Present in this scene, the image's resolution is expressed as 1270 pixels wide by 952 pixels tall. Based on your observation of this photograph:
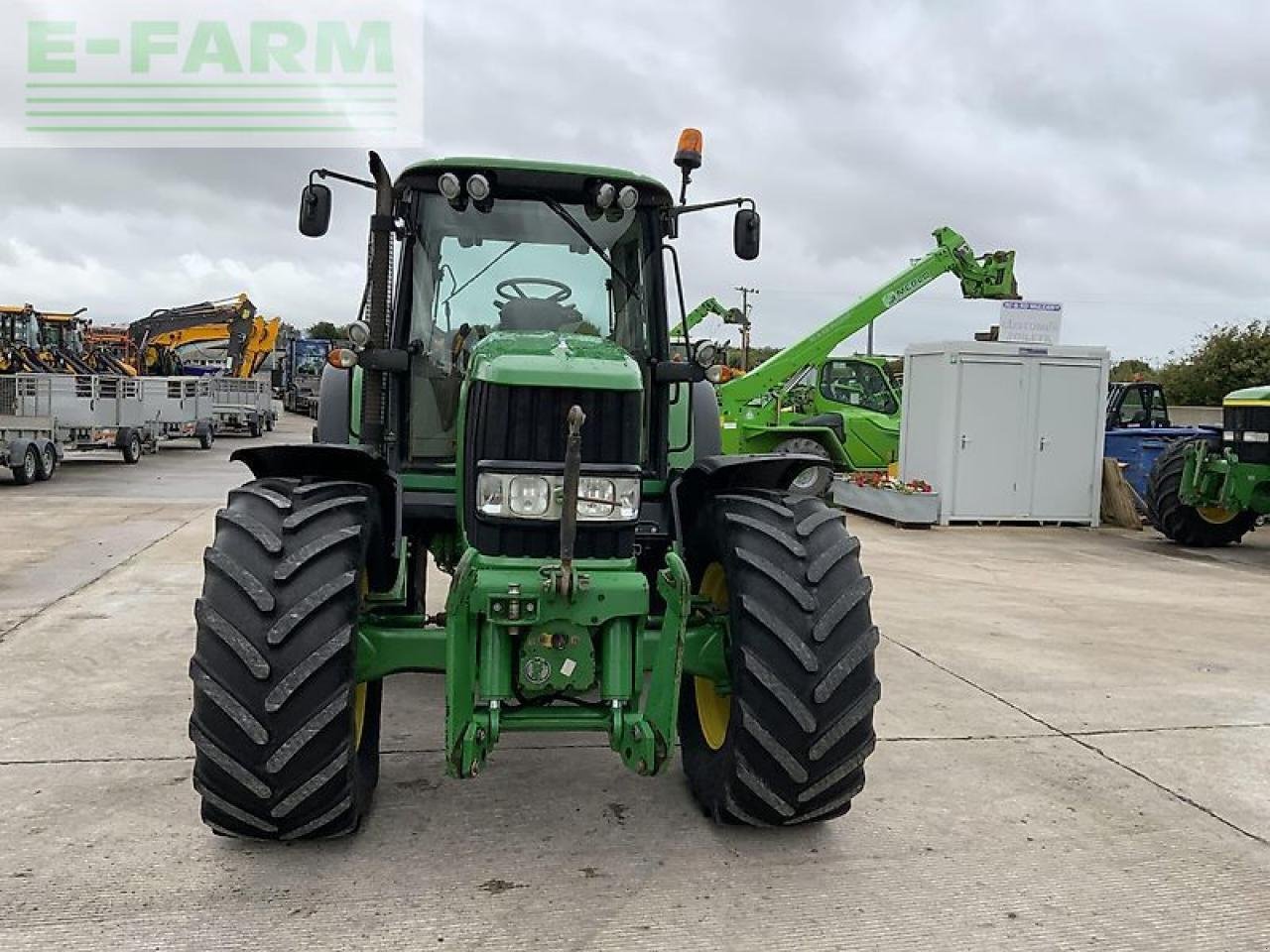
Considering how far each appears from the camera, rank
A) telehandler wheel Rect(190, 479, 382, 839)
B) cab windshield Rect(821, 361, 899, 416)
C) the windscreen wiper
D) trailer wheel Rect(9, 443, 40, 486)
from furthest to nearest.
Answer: cab windshield Rect(821, 361, 899, 416) < trailer wheel Rect(9, 443, 40, 486) < the windscreen wiper < telehandler wheel Rect(190, 479, 382, 839)

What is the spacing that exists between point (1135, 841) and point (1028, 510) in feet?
32.9

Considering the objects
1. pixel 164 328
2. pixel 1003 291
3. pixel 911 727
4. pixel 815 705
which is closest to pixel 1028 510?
pixel 1003 291

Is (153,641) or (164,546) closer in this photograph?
(153,641)

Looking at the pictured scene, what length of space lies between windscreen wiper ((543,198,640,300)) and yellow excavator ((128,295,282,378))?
26.4 meters

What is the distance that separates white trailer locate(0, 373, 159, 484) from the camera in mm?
14945

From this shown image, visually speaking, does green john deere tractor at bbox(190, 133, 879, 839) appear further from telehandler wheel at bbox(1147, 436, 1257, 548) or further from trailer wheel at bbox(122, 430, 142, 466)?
trailer wheel at bbox(122, 430, 142, 466)

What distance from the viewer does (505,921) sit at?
302 cm

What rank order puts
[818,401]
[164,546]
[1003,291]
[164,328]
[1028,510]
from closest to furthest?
[164,546], [1028,510], [1003,291], [818,401], [164,328]

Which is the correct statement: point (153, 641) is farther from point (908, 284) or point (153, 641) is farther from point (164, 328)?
point (164, 328)

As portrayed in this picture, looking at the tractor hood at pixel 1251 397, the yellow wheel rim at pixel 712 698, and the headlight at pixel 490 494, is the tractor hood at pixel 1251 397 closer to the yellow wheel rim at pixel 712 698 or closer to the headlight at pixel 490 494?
the yellow wheel rim at pixel 712 698

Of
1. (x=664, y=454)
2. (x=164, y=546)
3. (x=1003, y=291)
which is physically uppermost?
(x=1003, y=291)

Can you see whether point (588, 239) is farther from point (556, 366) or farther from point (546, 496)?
point (546, 496)

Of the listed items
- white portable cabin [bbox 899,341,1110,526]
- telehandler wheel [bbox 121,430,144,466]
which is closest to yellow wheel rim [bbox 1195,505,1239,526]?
white portable cabin [bbox 899,341,1110,526]

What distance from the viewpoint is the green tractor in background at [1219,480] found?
1120 centimetres
